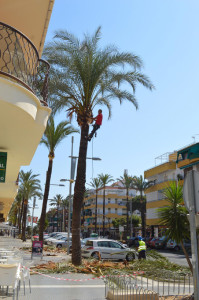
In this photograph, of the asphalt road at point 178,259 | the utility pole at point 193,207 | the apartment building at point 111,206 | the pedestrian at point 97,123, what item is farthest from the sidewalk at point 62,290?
the apartment building at point 111,206

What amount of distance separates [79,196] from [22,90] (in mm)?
9744

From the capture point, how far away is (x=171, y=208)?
31.9ft

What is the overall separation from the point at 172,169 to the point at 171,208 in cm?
4153

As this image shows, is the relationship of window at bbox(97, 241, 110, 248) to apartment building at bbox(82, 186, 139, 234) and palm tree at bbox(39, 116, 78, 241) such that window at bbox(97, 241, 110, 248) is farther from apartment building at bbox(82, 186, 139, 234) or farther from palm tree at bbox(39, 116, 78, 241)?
apartment building at bbox(82, 186, 139, 234)

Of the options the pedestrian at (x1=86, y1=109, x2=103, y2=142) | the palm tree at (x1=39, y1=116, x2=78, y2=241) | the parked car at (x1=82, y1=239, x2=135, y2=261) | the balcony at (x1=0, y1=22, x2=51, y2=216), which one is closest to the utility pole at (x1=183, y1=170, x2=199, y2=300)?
the balcony at (x1=0, y1=22, x2=51, y2=216)

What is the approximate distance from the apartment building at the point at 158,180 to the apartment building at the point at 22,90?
1563 inches

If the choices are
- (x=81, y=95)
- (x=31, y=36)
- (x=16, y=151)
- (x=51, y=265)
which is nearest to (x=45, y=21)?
(x=31, y=36)

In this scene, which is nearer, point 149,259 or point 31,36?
point 31,36

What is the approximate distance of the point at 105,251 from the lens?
65.7ft

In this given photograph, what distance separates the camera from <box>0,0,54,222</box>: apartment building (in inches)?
266

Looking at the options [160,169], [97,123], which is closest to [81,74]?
[97,123]

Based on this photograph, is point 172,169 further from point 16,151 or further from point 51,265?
point 16,151

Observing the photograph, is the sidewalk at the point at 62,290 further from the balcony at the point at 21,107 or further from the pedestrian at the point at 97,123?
the pedestrian at the point at 97,123

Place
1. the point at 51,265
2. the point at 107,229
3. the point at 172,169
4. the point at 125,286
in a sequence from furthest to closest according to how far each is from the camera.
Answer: the point at 107,229 → the point at 172,169 → the point at 51,265 → the point at 125,286
